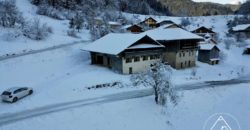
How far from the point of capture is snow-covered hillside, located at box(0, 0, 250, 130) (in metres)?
24.6

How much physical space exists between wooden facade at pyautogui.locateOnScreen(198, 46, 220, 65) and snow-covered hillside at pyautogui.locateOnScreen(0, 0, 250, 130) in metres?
6.54

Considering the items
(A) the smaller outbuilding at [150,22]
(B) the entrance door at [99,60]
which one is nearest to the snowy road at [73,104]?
(B) the entrance door at [99,60]

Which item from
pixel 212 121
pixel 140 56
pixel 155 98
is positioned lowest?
pixel 212 121

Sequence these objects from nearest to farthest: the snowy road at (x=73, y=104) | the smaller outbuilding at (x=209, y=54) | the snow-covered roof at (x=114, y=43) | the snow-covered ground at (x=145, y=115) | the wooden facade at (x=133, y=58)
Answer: the snow-covered ground at (x=145, y=115)
the snowy road at (x=73, y=104)
the wooden facade at (x=133, y=58)
the snow-covered roof at (x=114, y=43)
the smaller outbuilding at (x=209, y=54)

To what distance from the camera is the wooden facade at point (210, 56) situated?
5403 cm

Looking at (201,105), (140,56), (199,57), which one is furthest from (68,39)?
(201,105)

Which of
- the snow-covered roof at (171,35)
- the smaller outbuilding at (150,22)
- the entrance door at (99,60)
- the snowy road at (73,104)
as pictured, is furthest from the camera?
the smaller outbuilding at (150,22)

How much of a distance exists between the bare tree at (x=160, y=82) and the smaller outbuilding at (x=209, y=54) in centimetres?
2783

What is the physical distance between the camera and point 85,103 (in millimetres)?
27719

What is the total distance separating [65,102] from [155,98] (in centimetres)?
992

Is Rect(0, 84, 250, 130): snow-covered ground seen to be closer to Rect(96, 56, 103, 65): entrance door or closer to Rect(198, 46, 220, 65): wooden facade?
Rect(96, 56, 103, 65): entrance door

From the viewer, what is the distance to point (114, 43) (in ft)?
143

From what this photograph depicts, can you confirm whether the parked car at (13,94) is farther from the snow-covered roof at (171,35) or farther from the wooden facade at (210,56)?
the wooden facade at (210,56)

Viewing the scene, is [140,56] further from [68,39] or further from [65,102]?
[68,39]
